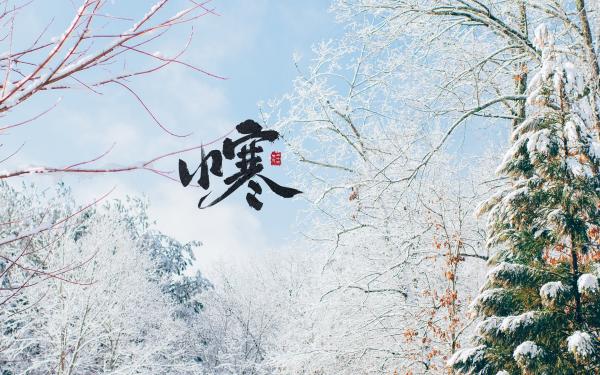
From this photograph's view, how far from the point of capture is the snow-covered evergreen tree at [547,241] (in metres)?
6.14

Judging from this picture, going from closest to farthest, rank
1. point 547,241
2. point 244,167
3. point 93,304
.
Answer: point 244,167 → point 547,241 → point 93,304

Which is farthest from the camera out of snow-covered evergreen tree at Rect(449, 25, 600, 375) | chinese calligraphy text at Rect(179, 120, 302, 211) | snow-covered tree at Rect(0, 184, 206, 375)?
snow-covered tree at Rect(0, 184, 206, 375)

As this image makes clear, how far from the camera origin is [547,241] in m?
6.71

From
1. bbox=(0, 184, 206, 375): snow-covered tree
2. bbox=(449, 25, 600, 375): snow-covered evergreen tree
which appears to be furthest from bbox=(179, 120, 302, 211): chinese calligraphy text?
bbox=(0, 184, 206, 375): snow-covered tree

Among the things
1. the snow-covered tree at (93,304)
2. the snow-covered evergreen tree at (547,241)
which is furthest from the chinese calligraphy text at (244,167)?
the snow-covered tree at (93,304)

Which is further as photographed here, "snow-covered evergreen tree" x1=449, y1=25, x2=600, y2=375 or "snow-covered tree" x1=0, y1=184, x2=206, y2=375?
"snow-covered tree" x1=0, y1=184, x2=206, y2=375

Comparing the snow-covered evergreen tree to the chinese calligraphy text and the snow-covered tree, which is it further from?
the snow-covered tree

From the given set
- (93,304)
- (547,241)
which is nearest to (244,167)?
(547,241)

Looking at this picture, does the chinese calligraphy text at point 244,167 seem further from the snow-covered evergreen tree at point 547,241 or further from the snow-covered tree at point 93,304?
the snow-covered tree at point 93,304

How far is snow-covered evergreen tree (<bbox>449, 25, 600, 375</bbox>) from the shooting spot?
6137 mm

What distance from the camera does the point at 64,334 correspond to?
45.8 feet

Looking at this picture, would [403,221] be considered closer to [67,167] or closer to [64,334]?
[67,167]

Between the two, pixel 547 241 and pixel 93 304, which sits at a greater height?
pixel 93 304

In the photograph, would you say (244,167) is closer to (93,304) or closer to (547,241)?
(547,241)
